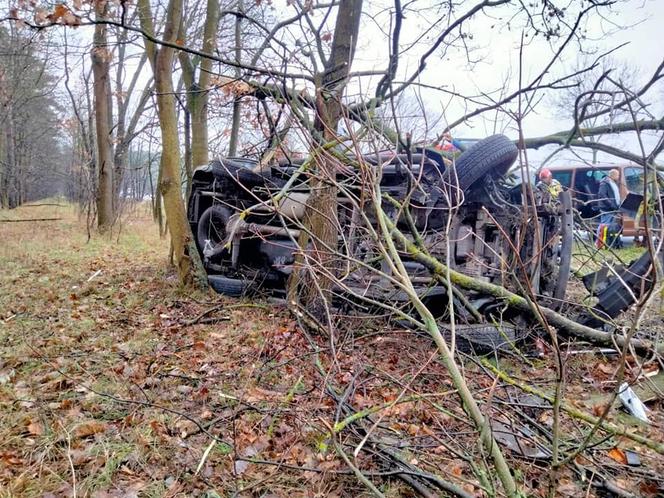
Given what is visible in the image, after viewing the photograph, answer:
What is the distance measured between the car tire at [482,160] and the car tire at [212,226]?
9.72 feet

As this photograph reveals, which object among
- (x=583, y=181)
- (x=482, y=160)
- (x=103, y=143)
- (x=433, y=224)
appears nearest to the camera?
(x=482, y=160)

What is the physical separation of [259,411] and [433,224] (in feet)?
9.28

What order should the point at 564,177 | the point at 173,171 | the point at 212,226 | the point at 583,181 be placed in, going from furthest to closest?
the point at 564,177
the point at 583,181
the point at 212,226
the point at 173,171

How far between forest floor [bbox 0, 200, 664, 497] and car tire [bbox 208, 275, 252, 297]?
51 centimetres

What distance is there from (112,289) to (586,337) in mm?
5586

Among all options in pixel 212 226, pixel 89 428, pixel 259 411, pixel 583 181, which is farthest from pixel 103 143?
pixel 583 181

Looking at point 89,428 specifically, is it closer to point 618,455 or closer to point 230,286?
point 618,455

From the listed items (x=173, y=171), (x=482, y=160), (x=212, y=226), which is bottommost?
(x=212, y=226)

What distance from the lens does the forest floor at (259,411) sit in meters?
2.12

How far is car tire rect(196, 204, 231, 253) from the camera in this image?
5711 mm

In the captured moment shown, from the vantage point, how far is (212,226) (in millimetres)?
5984

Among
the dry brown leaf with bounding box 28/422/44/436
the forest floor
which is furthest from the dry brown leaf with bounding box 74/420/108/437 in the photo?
the dry brown leaf with bounding box 28/422/44/436

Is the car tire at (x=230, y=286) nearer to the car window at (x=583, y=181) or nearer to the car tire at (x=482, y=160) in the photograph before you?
the car tire at (x=482, y=160)

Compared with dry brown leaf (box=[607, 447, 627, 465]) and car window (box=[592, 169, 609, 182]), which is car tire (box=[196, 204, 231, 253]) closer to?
dry brown leaf (box=[607, 447, 627, 465])
